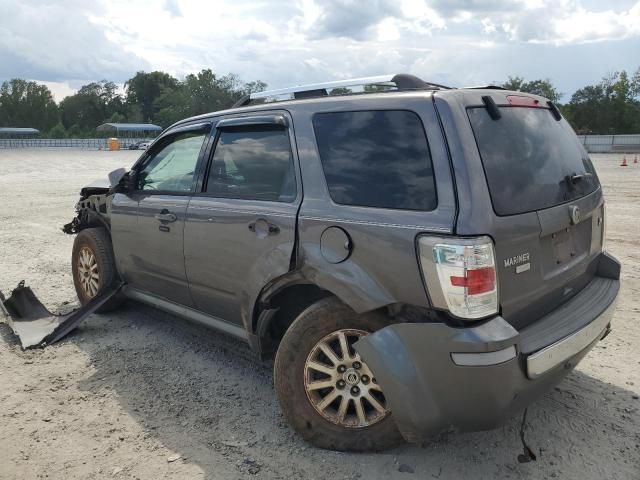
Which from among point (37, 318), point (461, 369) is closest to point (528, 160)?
point (461, 369)

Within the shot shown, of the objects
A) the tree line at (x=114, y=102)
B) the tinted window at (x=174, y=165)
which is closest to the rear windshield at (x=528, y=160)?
the tinted window at (x=174, y=165)

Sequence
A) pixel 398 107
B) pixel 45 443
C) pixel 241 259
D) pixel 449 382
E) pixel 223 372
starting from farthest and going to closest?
1. pixel 223 372
2. pixel 241 259
3. pixel 45 443
4. pixel 398 107
5. pixel 449 382

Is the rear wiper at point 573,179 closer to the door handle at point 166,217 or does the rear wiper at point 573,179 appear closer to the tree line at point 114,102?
the door handle at point 166,217

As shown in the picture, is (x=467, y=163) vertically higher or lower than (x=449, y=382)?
higher

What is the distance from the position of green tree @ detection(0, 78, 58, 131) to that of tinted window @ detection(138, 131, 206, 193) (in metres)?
116

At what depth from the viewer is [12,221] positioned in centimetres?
1038

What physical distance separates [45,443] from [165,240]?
5.09ft

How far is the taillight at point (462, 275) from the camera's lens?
7.98 feet

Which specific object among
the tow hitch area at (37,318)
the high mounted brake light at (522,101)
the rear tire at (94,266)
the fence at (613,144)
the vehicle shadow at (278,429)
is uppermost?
the high mounted brake light at (522,101)

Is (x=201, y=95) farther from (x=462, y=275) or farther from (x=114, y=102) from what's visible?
(x=462, y=275)

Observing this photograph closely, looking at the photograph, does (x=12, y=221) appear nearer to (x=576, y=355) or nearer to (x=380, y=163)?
(x=380, y=163)

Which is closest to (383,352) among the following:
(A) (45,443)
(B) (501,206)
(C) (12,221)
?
(B) (501,206)

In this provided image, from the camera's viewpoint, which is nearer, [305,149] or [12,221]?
[305,149]

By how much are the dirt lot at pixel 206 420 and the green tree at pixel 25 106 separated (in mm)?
116442
